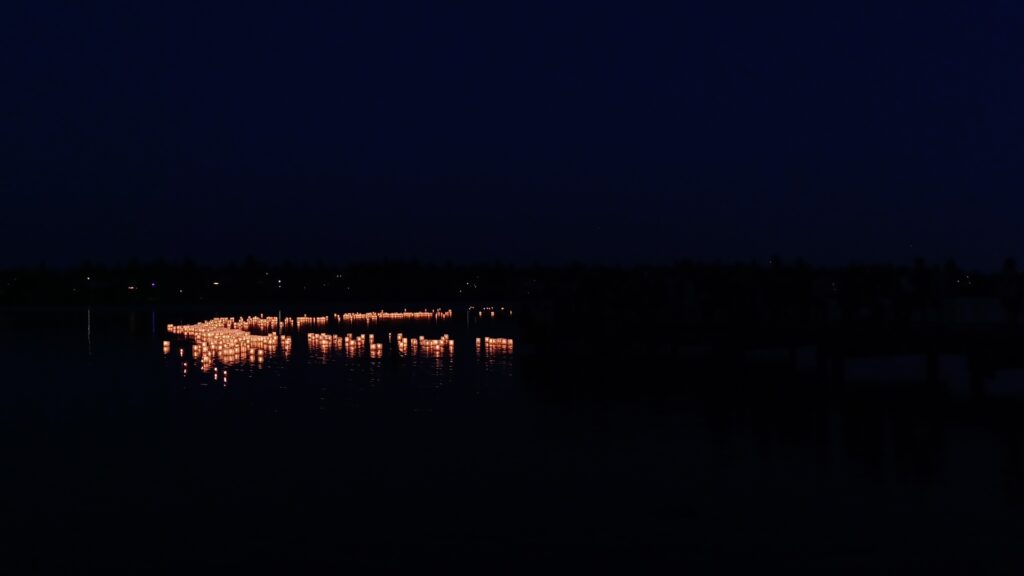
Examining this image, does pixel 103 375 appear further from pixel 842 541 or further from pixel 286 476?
pixel 842 541

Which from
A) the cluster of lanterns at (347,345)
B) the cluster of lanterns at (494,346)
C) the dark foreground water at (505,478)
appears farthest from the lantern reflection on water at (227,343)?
the dark foreground water at (505,478)

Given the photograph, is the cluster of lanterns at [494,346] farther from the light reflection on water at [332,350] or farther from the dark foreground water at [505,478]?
the dark foreground water at [505,478]

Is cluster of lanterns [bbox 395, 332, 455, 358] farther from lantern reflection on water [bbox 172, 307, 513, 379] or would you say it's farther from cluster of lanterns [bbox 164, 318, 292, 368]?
cluster of lanterns [bbox 164, 318, 292, 368]

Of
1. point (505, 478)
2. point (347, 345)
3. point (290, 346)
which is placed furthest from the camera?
point (347, 345)

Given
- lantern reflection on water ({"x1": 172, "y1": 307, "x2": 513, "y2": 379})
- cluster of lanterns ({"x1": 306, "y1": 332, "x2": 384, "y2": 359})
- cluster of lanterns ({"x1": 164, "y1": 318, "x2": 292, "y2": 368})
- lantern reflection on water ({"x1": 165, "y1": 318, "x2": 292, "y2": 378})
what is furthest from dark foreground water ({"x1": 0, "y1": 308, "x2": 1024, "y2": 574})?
cluster of lanterns ({"x1": 306, "y1": 332, "x2": 384, "y2": 359})

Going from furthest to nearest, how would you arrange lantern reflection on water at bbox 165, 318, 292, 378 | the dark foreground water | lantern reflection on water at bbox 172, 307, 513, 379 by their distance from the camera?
lantern reflection on water at bbox 165, 318, 292, 378
lantern reflection on water at bbox 172, 307, 513, 379
the dark foreground water

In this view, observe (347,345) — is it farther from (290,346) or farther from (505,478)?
(505,478)

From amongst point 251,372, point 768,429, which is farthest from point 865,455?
point 251,372

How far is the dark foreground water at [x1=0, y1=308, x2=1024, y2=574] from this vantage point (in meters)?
13.5

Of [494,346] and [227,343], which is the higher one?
[227,343]

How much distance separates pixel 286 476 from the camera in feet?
59.2

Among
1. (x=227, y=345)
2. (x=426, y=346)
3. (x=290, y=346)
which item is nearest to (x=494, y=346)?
(x=426, y=346)

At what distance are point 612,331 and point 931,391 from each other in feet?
38.5

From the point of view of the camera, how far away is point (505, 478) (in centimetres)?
1791
